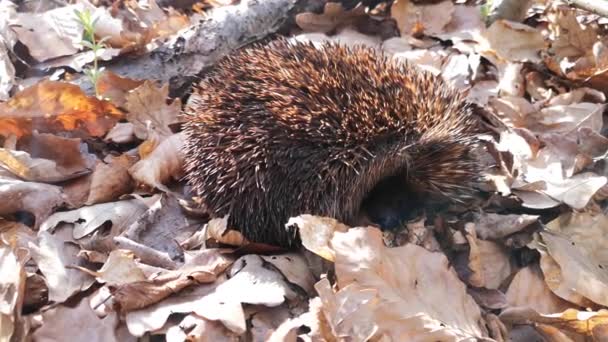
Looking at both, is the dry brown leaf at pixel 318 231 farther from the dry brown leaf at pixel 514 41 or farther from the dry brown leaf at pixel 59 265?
the dry brown leaf at pixel 514 41

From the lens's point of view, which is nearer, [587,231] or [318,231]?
[318,231]

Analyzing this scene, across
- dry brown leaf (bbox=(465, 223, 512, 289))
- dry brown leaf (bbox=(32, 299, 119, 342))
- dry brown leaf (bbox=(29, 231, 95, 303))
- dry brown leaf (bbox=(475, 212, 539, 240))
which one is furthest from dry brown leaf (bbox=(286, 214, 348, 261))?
dry brown leaf (bbox=(29, 231, 95, 303))

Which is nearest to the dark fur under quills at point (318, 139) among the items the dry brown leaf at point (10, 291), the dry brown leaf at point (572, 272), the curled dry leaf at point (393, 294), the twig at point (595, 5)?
the curled dry leaf at point (393, 294)

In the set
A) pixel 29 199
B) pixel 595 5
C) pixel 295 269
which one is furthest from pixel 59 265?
pixel 595 5

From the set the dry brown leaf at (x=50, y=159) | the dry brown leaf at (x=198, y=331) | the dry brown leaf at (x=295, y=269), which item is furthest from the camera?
the dry brown leaf at (x=50, y=159)

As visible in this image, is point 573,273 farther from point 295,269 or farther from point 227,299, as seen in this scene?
point 227,299

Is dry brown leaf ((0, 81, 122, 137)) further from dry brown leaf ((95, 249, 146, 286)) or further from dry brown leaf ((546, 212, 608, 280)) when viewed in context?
dry brown leaf ((546, 212, 608, 280))

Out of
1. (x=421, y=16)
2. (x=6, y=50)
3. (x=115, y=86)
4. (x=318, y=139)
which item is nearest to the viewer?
(x=318, y=139)

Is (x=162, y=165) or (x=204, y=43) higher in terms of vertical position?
(x=204, y=43)
